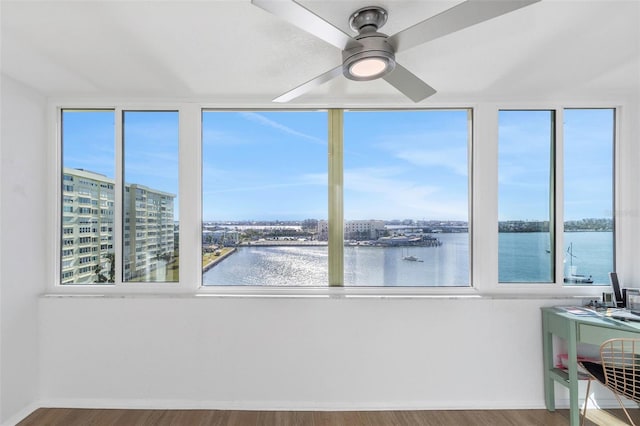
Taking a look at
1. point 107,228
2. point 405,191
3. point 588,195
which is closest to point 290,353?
point 405,191

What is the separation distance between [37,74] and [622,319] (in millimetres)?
4421

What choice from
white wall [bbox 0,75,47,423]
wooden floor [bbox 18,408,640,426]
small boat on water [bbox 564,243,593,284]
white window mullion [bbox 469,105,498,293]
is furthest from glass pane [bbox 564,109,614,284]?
white wall [bbox 0,75,47,423]

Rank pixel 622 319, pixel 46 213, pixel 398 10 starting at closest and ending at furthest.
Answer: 1. pixel 398 10
2. pixel 622 319
3. pixel 46 213

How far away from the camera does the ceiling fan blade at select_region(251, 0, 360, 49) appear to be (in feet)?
3.43

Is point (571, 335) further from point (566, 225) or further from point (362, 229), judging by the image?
point (362, 229)

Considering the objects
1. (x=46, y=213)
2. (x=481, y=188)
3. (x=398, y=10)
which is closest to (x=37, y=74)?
(x=46, y=213)

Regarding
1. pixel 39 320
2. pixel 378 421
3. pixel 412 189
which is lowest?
pixel 378 421

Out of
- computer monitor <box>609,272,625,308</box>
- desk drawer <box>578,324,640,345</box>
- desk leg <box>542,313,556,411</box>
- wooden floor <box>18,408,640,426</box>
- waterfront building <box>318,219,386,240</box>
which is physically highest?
waterfront building <box>318,219,386,240</box>

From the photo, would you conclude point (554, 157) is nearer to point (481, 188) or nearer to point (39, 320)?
point (481, 188)

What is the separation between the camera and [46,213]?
99.7 inches

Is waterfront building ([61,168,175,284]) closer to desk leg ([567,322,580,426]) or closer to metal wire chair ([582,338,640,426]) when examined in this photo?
desk leg ([567,322,580,426])

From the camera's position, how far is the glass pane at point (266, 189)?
2.66m

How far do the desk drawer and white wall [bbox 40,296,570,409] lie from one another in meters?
0.35

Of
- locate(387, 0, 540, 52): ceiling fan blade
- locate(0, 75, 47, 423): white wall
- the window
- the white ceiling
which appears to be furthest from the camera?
the window
